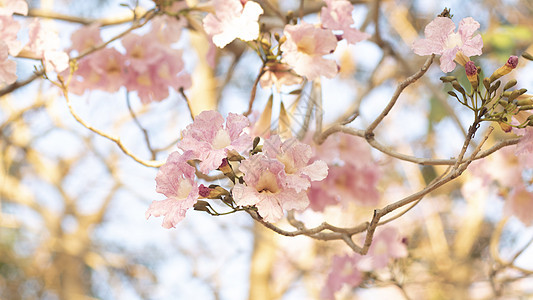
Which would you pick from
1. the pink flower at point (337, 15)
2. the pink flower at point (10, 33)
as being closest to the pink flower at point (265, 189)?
the pink flower at point (337, 15)

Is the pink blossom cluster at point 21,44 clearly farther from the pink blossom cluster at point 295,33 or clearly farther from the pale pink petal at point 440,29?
the pale pink petal at point 440,29

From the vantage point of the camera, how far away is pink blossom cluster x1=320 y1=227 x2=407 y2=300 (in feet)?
4.79

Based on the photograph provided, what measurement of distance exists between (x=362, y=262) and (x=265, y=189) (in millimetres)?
809

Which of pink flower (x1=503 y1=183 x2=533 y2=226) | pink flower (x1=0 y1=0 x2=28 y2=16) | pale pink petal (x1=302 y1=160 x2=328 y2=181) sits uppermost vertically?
pink flower (x1=503 y1=183 x2=533 y2=226)

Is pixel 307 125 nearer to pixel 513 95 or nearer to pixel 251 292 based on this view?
pixel 513 95

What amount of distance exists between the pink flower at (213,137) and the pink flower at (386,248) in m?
0.82

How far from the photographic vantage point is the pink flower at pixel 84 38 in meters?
1.27

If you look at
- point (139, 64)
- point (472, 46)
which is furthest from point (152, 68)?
point (472, 46)

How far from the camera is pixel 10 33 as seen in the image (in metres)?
0.98

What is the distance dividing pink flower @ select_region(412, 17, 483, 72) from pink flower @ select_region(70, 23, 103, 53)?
82cm

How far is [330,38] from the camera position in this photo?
3.29 ft

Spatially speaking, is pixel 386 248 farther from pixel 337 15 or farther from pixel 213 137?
pixel 213 137

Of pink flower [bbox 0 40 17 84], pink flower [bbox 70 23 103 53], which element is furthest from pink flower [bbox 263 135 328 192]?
pink flower [bbox 70 23 103 53]

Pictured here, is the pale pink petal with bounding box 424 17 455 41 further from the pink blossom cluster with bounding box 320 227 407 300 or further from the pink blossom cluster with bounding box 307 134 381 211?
the pink blossom cluster with bounding box 320 227 407 300
